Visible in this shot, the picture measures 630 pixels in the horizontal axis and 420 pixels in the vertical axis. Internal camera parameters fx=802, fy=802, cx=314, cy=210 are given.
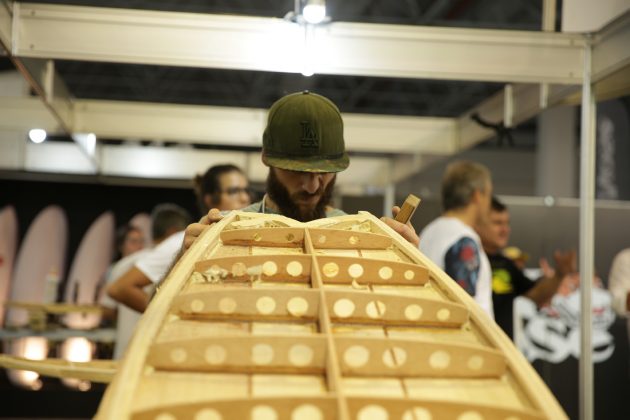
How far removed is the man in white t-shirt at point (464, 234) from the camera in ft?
11.6

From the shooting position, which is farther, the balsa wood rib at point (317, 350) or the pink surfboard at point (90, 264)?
the pink surfboard at point (90, 264)

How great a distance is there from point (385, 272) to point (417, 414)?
597mm

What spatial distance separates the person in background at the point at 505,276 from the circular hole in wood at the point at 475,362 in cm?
272

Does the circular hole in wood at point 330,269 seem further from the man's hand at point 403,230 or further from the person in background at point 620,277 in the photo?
the person in background at point 620,277

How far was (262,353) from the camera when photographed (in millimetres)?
1410

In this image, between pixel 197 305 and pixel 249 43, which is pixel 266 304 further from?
pixel 249 43

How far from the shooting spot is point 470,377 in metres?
1.47

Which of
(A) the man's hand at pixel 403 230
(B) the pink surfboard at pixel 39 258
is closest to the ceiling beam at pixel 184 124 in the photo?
(B) the pink surfboard at pixel 39 258

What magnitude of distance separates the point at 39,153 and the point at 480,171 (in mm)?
4213

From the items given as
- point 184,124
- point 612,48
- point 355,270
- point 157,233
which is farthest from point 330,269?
point 184,124

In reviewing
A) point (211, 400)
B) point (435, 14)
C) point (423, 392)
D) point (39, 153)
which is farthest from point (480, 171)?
point (435, 14)

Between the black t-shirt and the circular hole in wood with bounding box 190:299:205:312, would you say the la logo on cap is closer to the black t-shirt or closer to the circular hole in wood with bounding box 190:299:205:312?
the circular hole in wood with bounding box 190:299:205:312

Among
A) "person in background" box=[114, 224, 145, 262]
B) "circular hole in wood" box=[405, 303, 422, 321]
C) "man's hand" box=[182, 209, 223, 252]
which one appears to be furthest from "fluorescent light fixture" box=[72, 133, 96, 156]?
"circular hole in wood" box=[405, 303, 422, 321]

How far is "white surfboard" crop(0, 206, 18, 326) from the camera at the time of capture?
279 inches
